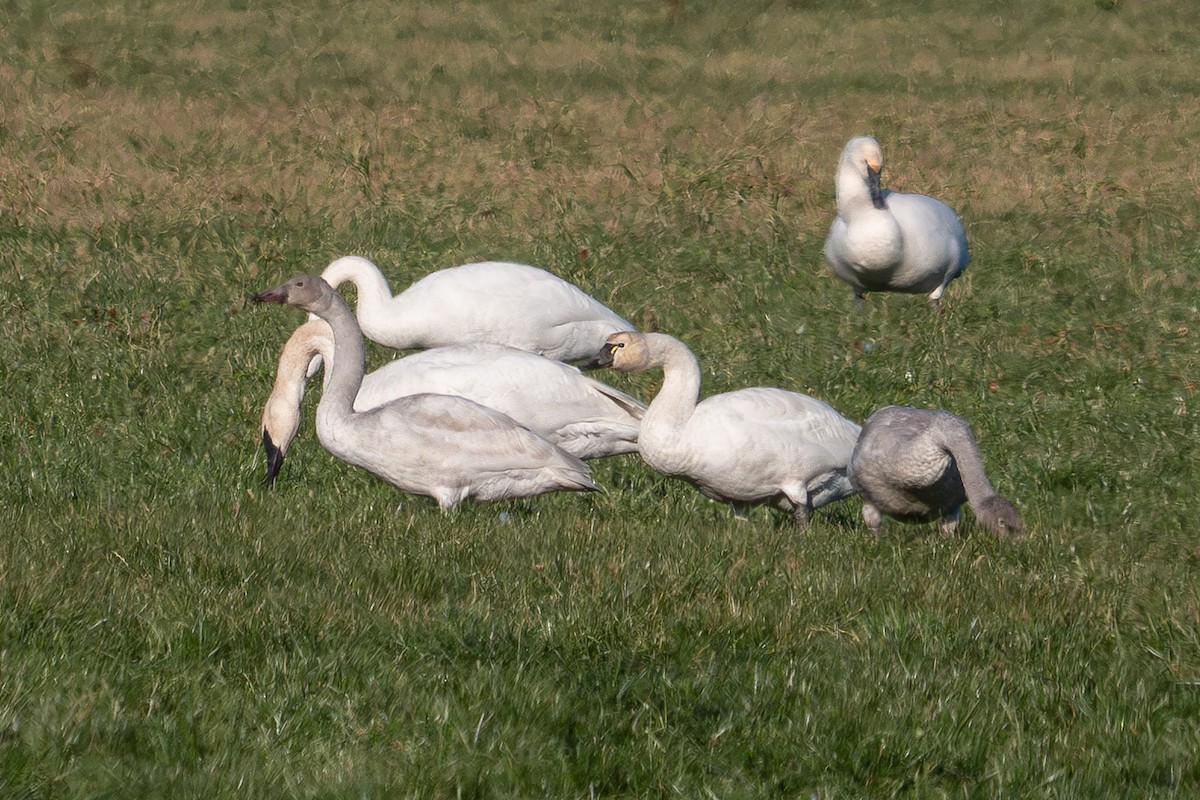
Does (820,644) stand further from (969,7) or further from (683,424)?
(969,7)

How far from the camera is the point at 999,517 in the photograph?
647cm

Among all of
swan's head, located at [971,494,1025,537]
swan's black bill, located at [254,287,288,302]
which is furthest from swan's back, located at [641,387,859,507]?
swan's black bill, located at [254,287,288,302]

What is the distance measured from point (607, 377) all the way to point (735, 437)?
3184 millimetres

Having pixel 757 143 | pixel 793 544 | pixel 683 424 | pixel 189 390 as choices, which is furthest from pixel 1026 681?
pixel 757 143

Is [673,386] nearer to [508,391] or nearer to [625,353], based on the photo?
[625,353]

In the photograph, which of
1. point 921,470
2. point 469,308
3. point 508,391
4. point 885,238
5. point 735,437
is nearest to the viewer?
point 921,470

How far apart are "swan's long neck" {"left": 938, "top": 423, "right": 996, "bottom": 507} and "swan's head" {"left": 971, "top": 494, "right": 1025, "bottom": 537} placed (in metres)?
0.04

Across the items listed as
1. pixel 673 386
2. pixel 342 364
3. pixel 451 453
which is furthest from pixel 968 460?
pixel 342 364

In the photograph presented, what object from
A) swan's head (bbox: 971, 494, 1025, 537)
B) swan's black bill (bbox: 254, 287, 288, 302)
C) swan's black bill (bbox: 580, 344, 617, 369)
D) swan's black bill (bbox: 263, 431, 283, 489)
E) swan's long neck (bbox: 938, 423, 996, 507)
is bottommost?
swan's black bill (bbox: 263, 431, 283, 489)

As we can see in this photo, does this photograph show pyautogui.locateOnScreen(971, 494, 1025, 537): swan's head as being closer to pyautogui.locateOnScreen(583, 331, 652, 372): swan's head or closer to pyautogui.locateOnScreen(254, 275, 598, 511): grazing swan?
pyautogui.locateOnScreen(254, 275, 598, 511): grazing swan

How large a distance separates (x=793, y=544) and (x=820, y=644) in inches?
62.4

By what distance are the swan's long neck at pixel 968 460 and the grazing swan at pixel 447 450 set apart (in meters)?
1.67

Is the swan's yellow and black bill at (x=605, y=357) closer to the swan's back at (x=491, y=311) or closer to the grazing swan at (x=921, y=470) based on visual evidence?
the grazing swan at (x=921, y=470)

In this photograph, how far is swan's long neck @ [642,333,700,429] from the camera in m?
7.75
